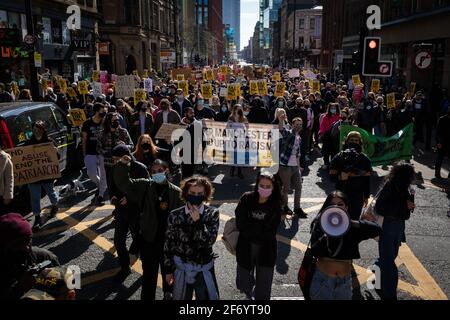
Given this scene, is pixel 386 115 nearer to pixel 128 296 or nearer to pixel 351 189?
pixel 351 189

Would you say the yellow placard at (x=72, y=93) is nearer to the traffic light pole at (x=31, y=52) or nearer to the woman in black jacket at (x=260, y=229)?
the traffic light pole at (x=31, y=52)

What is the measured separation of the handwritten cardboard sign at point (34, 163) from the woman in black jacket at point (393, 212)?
5.54 m

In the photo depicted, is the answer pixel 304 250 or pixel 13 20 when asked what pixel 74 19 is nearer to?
pixel 13 20

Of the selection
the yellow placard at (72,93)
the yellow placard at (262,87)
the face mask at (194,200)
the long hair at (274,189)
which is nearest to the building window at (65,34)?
the yellow placard at (72,93)

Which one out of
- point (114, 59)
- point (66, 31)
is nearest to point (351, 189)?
point (66, 31)

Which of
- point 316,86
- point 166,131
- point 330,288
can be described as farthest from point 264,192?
point 316,86

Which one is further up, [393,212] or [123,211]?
[393,212]

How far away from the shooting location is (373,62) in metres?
12.2

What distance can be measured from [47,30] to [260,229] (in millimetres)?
27069

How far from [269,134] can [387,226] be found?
530 centimetres

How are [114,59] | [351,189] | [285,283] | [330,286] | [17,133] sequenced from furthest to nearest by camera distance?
[114,59] → [17,133] → [351,189] → [285,283] → [330,286]

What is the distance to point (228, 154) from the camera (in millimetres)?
10828

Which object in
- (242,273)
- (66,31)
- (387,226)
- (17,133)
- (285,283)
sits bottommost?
(285,283)

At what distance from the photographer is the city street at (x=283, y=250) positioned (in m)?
5.61
